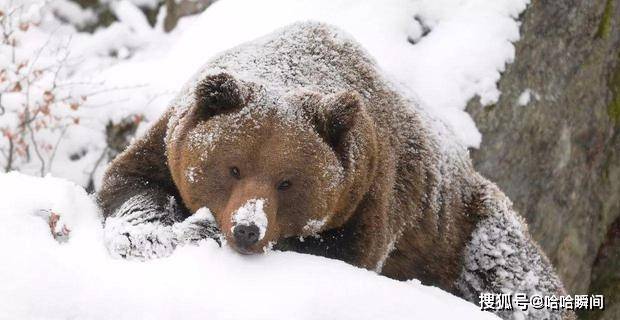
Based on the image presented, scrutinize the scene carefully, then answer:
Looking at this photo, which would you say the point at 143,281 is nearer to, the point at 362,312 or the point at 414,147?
the point at 362,312

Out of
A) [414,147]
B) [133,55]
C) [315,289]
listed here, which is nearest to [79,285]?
[315,289]

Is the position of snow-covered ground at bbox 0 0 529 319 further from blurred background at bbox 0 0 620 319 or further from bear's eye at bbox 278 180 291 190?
bear's eye at bbox 278 180 291 190

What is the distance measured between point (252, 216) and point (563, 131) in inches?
208

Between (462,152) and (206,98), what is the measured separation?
7.57 feet

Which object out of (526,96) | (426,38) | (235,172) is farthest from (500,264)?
(426,38)

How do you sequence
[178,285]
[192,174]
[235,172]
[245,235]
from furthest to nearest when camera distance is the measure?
[192,174] → [235,172] → [245,235] → [178,285]

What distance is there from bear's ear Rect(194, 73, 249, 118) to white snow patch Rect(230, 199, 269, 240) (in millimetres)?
546

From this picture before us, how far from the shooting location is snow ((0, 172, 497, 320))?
2414 mm

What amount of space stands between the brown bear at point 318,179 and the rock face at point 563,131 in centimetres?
215

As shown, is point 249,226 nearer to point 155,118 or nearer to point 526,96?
point 155,118

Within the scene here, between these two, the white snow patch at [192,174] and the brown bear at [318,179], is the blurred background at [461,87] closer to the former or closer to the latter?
the brown bear at [318,179]

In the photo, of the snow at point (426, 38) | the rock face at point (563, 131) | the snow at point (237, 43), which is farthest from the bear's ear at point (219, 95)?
the rock face at point (563, 131)

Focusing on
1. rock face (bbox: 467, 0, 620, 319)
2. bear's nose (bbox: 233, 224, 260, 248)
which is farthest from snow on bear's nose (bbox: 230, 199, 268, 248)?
rock face (bbox: 467, 0, 620, 319)

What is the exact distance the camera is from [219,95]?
12.2 ft
